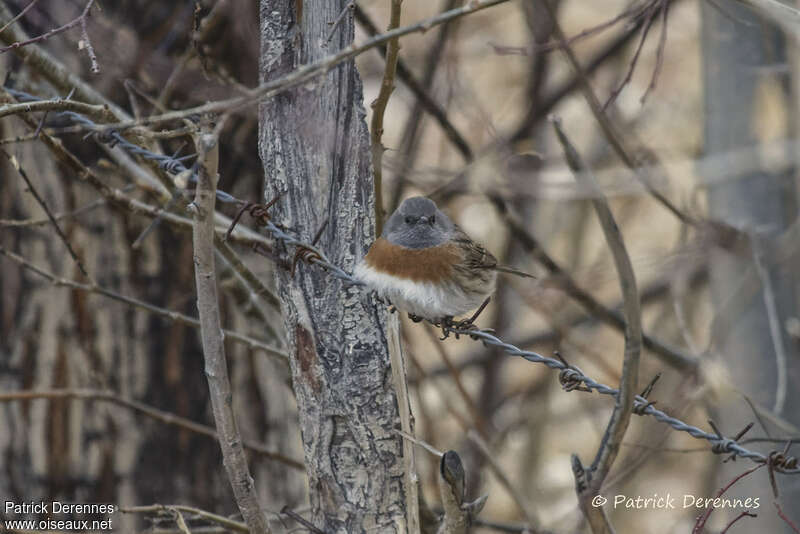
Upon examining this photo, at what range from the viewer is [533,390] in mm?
6574

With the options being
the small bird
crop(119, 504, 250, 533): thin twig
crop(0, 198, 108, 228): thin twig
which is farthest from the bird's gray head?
crop(0, 198, 108, 228): thin twig

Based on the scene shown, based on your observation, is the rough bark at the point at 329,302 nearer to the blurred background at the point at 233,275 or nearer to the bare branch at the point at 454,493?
the bare branch at the point at 454,493

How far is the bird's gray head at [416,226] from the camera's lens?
112 inches

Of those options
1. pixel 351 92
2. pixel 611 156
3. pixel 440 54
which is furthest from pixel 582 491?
pixel 611 156

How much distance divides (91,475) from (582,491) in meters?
3.08

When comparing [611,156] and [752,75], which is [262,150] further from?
[611,156]

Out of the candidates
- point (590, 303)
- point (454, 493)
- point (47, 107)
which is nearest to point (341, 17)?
point (47, 107)

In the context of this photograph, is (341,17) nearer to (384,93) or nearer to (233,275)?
(384,93)

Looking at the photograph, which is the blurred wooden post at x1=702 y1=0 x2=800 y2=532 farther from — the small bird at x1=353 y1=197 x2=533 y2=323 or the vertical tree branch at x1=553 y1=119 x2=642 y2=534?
the vertical tree branch at x1=553 y1=119 x2=642 y2=534

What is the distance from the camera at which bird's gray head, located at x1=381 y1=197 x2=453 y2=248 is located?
2.85 meters

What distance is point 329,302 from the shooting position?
2355 millimetres

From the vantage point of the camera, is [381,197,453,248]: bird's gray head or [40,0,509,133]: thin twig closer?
[40,0,509,133]: thin twig

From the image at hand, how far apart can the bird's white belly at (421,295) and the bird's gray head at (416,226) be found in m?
0.20

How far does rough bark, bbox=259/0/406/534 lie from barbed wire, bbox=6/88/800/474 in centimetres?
6
